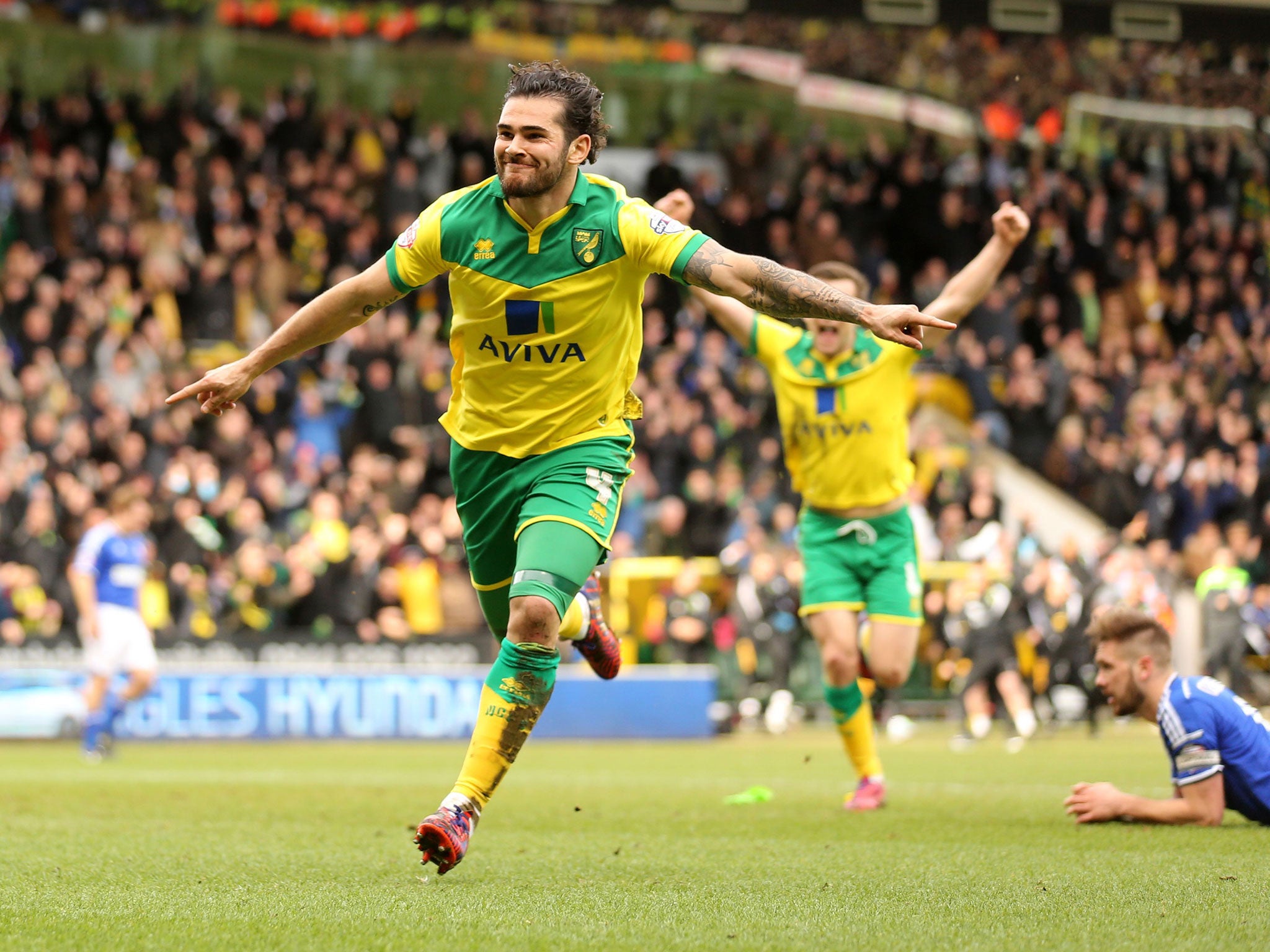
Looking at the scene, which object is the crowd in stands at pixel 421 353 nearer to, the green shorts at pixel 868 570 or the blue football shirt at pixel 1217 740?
the green shorts at pixel 868 570

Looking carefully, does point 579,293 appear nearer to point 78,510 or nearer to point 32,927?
point 32,927

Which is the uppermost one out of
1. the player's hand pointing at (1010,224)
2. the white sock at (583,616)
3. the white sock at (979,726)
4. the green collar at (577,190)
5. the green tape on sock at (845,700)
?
the green collar at (577,190)

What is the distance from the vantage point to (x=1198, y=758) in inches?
265

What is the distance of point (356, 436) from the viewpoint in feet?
67.8

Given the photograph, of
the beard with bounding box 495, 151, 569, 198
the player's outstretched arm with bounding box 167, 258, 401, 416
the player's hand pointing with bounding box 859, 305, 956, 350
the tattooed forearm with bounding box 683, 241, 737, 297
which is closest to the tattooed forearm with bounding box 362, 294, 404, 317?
the player's outstretched arm with bounding box 167, 258, 401, 416

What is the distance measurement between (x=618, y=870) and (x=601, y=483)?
135 centimetres

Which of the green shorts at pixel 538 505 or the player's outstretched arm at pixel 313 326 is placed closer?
the green shorts at pixel 538 505

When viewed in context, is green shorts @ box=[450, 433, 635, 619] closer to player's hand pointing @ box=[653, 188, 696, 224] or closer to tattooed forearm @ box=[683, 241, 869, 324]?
tattooed forearm @ box=[683, 241, 869, 324]

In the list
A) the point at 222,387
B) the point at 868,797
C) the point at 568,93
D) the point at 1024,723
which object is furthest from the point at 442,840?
the point at 1024,723

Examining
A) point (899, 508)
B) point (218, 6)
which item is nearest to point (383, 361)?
point (218, 6)

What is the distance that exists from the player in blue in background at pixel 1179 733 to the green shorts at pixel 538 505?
7.47 ft

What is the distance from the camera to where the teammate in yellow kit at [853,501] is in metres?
8.67

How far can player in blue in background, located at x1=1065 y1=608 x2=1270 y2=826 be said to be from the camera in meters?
6.72

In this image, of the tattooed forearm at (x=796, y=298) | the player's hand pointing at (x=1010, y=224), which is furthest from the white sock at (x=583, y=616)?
the player's hand pointing at (x=1010, y=224)
